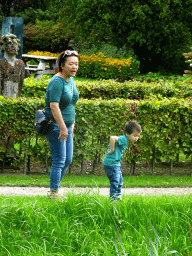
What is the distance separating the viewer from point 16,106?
24.6 feet

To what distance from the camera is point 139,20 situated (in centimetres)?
2141

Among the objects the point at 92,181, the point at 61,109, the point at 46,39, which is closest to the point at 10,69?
the point at 92,181

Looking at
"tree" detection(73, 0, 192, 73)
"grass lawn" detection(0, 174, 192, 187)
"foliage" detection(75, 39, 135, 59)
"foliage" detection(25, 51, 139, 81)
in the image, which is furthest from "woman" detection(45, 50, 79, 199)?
"foliage" detection(75, 39, 135, 59)

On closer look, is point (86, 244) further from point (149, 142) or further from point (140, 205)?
point (149, 142)

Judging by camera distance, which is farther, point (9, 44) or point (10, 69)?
point (10, 69)

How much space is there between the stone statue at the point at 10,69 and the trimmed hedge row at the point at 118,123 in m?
0.72

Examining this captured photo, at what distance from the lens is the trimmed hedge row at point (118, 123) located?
7.57 m

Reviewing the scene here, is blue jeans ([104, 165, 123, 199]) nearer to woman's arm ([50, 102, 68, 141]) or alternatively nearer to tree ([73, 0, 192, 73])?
woman's arm ([50, 102, 68, 141])

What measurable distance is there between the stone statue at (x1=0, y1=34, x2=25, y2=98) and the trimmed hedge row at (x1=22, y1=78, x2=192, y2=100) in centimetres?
177

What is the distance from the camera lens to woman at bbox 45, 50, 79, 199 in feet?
14.7

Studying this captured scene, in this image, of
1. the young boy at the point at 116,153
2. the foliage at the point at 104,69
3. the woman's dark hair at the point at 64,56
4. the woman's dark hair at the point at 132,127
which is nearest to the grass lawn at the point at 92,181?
the young boy at the point at 116,153

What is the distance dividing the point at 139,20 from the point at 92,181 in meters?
15.9

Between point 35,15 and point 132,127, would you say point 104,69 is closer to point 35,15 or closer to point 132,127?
point 35,15

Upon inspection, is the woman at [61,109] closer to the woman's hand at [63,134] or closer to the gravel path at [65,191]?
the woman's hand at [63,134]
